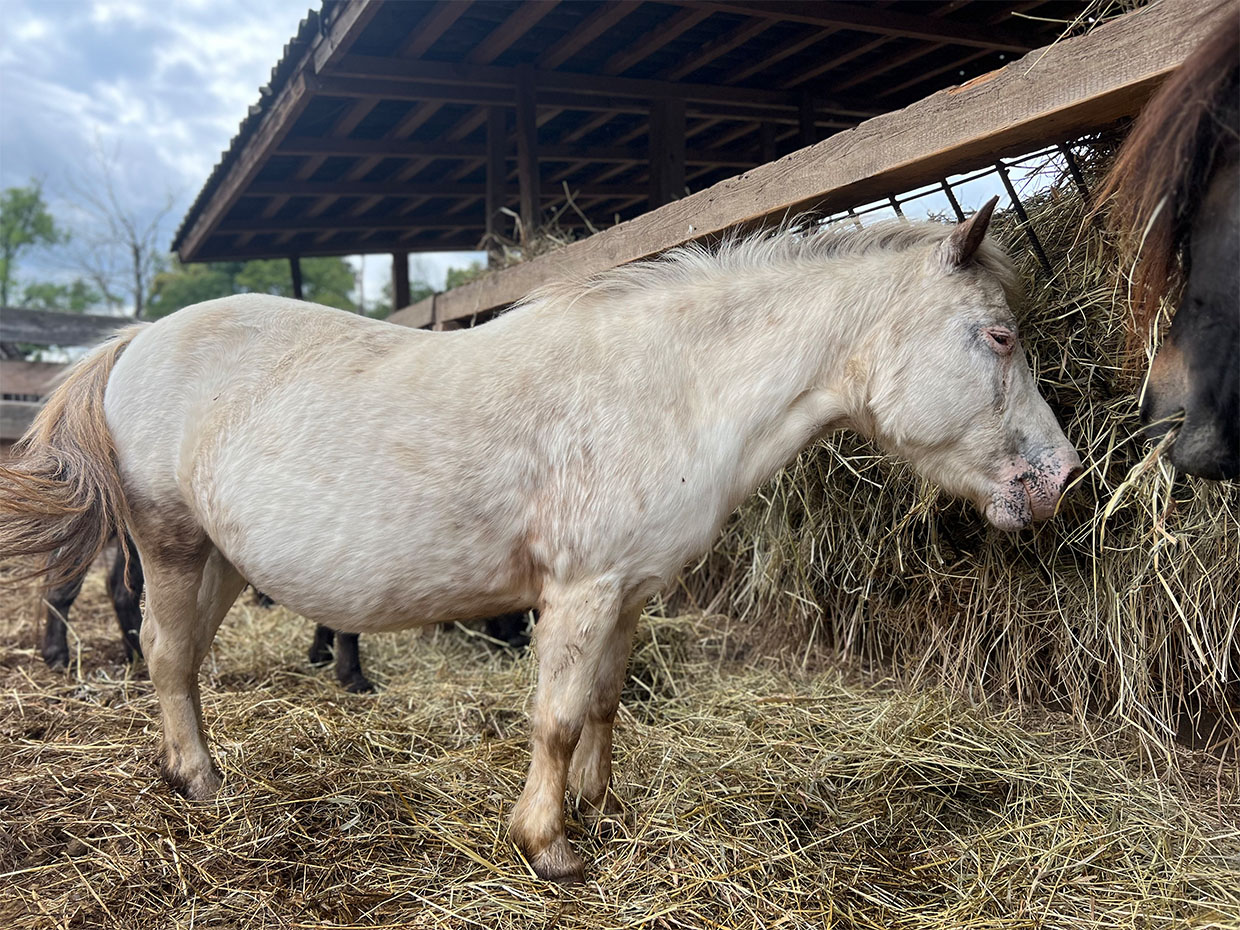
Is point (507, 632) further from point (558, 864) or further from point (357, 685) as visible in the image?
point (558, 864)

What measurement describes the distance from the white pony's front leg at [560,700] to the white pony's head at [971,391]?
37.7 inches

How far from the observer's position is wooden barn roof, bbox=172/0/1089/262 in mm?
4324

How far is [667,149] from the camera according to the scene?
5438 millimetres

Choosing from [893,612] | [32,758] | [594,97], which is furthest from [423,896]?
[594,97]

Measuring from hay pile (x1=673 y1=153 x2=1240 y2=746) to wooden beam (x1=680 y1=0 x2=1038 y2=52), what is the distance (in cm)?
192

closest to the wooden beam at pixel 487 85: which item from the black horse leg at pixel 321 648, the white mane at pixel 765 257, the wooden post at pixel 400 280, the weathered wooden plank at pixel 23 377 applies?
the white mane at pixel 765 257

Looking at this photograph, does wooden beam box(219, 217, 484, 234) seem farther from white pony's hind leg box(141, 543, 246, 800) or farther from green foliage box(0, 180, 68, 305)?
green foliage box(0, 180, 68, 305)

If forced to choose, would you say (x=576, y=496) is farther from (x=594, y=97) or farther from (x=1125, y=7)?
(x=594, y=97)

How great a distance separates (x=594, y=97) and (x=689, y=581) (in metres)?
3.43

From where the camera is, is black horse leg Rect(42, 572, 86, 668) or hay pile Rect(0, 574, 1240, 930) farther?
black horse leg Rect(42, 572, 86, 668)

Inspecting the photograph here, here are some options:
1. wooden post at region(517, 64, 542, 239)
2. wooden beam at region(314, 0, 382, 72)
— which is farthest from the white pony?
wooden post at region(517, 64, 542, 239)

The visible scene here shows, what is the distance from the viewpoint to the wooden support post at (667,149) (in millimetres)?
5430

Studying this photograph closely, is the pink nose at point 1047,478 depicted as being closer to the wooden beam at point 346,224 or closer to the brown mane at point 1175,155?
the brown mane at point 1175,155

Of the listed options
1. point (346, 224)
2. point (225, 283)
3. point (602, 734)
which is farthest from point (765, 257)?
point (225, 283)
